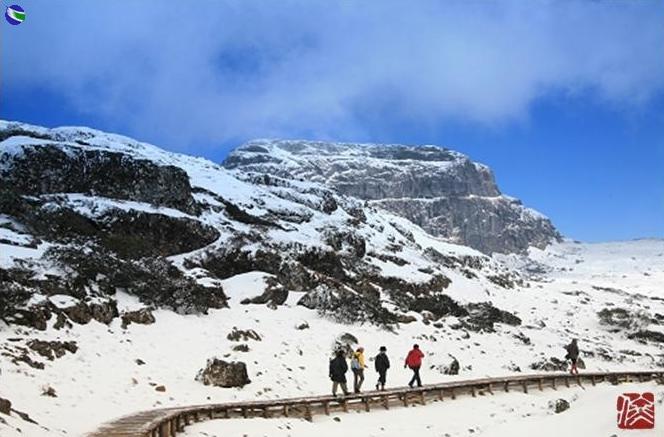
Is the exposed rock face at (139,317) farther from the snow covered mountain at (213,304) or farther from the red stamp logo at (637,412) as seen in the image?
the red stamp logo at (637,412)

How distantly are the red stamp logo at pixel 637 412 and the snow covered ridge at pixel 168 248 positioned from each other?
1852cm

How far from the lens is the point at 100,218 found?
125 ft

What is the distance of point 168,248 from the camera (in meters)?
39.2

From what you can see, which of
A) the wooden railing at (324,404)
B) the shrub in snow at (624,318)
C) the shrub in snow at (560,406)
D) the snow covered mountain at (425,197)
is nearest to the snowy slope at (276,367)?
the shrub in snow at (560,406)

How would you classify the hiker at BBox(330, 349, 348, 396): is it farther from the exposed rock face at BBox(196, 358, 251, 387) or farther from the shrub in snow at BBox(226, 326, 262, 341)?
the shrub in snow at BBox(226, 326, 262, 341)

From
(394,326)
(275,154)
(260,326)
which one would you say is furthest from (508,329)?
(275,154)

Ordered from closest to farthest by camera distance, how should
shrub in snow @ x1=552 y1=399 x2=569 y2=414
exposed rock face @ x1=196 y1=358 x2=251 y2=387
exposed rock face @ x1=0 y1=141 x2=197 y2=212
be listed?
shrub in snow @ x1=552 y1=399 x2=569 y2=414 < exposed rock face @ x1=196 y1=358 x2=251 y2=387 < exposed rock face @ x1=0 y1=141 x2=197 y2=212

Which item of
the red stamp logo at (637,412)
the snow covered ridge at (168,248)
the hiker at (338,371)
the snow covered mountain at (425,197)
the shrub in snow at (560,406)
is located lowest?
the shrub in snow at (560,406)

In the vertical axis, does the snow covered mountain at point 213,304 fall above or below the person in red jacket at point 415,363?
above

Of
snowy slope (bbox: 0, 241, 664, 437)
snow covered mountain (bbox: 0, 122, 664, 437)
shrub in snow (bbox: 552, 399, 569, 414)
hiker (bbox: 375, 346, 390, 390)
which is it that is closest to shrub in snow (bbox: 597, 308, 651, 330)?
snow covered mountain (bbox: 0, 122, 664, 437)

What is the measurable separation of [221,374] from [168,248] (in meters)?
19.2

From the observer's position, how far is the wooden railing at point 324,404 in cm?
1347

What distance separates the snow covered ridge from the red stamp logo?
18.5m

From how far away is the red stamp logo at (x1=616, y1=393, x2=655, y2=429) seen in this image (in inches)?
464
